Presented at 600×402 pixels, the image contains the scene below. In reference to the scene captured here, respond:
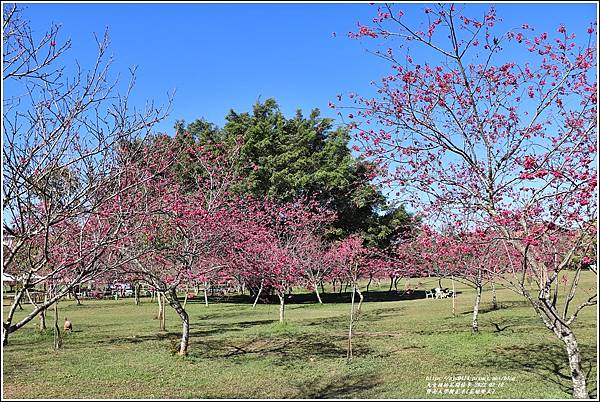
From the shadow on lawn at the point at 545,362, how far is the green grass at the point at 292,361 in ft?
0.05

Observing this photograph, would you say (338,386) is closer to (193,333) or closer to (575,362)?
(575,362)

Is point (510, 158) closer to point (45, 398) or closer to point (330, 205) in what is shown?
point (45, 398)

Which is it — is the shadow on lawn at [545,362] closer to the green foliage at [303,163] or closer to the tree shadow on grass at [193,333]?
the tree shadow on grass at [193,333]

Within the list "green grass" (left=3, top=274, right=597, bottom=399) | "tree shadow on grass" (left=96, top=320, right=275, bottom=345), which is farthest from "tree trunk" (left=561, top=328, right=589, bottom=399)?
"tree shadow on grass" (left=96, top=320, right=275, bottom=345)

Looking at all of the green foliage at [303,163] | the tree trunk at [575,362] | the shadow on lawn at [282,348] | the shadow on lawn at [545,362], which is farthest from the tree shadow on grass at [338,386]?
the green foliage at [303,163]

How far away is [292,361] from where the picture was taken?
849cm

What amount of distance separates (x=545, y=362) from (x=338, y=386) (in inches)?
133

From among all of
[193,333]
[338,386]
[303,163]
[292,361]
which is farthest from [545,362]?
[303,163]

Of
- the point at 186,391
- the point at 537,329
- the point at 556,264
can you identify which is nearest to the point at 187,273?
the point at 186,391

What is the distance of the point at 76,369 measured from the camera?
8125mm

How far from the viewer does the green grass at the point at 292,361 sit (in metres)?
6.55

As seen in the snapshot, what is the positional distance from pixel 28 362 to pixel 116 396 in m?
3.55

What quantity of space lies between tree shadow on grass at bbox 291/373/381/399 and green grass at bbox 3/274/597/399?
1 centimetres

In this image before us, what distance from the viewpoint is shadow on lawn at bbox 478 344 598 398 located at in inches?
259
